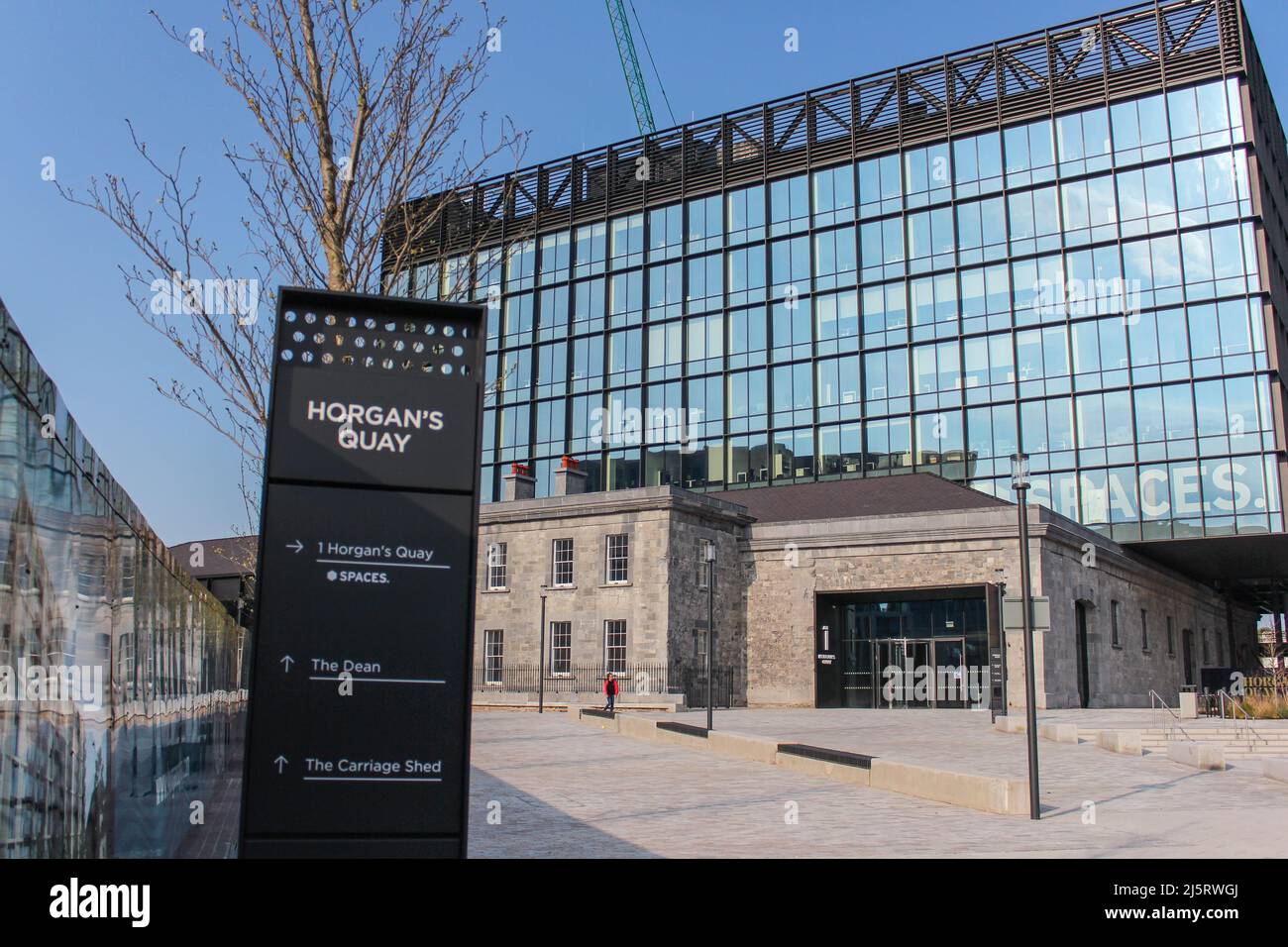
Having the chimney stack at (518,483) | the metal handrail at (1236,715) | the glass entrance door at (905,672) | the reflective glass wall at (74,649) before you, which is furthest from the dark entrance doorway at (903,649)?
the reflective glass wall at (74,649)

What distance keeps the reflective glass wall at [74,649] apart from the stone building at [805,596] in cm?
3024

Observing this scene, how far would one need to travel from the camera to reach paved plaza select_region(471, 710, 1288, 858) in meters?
10.9

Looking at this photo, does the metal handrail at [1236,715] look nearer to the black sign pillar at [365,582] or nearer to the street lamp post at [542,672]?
the street lamp post at [542,672]

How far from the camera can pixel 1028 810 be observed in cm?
1354

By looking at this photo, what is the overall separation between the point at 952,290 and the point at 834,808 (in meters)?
41.4

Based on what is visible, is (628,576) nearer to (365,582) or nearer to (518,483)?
(518,483)

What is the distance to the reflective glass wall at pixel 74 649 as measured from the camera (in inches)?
148

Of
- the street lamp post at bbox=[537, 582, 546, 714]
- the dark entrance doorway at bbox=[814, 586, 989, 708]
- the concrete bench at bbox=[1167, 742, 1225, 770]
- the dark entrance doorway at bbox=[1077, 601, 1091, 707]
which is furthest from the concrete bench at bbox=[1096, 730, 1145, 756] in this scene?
the street lamp post at bbox=[537, 582, 546, 714]

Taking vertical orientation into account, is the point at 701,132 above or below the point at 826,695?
above

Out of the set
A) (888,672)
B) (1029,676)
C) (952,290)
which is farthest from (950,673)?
(1029,676)

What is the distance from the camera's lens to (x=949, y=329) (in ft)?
169

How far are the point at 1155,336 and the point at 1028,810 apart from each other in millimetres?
38469

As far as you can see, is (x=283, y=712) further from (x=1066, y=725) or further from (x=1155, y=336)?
(x=1155, y=336)
